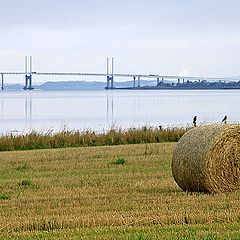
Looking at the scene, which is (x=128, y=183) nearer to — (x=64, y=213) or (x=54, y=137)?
(x=64, y=213)

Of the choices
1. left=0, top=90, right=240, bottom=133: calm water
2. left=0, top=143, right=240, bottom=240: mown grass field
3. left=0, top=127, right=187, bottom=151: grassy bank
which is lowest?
left=0, top=90, right=240, bottom=133: calm water

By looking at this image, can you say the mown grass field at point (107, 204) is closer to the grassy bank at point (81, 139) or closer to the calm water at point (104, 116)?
the grassy bank at point (81, 139)

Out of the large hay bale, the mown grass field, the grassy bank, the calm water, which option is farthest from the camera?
the calm water

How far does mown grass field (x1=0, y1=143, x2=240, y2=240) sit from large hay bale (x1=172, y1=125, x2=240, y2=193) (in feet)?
1.24

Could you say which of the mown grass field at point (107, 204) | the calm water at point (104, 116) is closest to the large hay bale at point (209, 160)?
the mown grass field at point (107, 204)

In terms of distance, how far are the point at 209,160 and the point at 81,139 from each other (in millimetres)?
16658

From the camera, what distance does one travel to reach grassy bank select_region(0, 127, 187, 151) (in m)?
31.0

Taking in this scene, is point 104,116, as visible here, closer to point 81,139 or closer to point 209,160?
point 81,139

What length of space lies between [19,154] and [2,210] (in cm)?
1322

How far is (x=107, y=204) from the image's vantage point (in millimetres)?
13742

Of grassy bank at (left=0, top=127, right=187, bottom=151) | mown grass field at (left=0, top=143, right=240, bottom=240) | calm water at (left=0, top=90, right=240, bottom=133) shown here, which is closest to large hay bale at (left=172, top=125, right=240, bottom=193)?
mown grass field at (left=0, top=143, right=240, bottom=240)

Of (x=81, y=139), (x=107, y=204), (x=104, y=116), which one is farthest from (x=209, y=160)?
(x=104, y=116)

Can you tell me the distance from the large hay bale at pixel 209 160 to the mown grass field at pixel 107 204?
38 centimetres

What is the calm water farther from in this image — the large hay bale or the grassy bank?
the large hay bale
